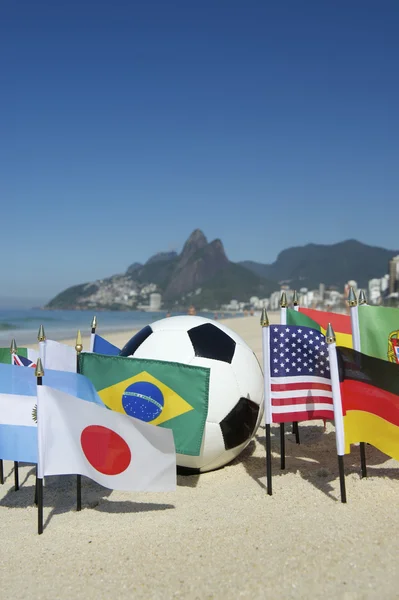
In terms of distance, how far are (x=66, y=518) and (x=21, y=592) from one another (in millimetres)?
1121

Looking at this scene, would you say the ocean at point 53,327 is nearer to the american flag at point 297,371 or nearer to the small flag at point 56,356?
the small flag at point 56,356

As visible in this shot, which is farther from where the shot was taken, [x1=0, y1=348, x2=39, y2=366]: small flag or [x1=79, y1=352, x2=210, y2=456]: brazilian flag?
[x1=0, y1=348, x2=39, y2=366]: small flag

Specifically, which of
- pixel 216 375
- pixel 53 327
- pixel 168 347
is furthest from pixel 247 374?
pixel 53 327

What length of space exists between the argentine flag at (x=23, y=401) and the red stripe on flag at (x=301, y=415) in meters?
→ 1.67

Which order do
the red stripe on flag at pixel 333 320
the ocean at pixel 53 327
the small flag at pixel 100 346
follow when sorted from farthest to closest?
the ocean at pixel 53 327 < the red stripe on flag at pixel 333 320 < the small flag at pixel 100 346

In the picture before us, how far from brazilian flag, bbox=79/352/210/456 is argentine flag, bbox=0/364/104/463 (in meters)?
0.31

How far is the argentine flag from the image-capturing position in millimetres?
4309

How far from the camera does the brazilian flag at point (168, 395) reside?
4.71 meters

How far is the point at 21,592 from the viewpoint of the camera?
10.6 feet

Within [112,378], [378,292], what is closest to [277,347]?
[112,378]

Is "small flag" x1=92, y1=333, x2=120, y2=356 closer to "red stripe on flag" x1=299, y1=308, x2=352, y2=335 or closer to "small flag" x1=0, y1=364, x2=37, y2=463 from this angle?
"small flag" x1=0, y1=364, x2=37, y2=463

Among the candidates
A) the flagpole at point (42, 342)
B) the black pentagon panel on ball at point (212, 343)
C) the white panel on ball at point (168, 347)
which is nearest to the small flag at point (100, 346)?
the white panel on ball at point (168, 347)

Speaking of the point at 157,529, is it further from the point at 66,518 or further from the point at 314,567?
the point at 314,567

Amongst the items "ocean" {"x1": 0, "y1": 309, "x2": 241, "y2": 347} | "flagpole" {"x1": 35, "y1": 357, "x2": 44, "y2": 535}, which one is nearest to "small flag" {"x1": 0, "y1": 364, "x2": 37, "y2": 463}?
"flagpole" {"x1": 35, "y1": 357, "x2": 44, "y2": 535}
